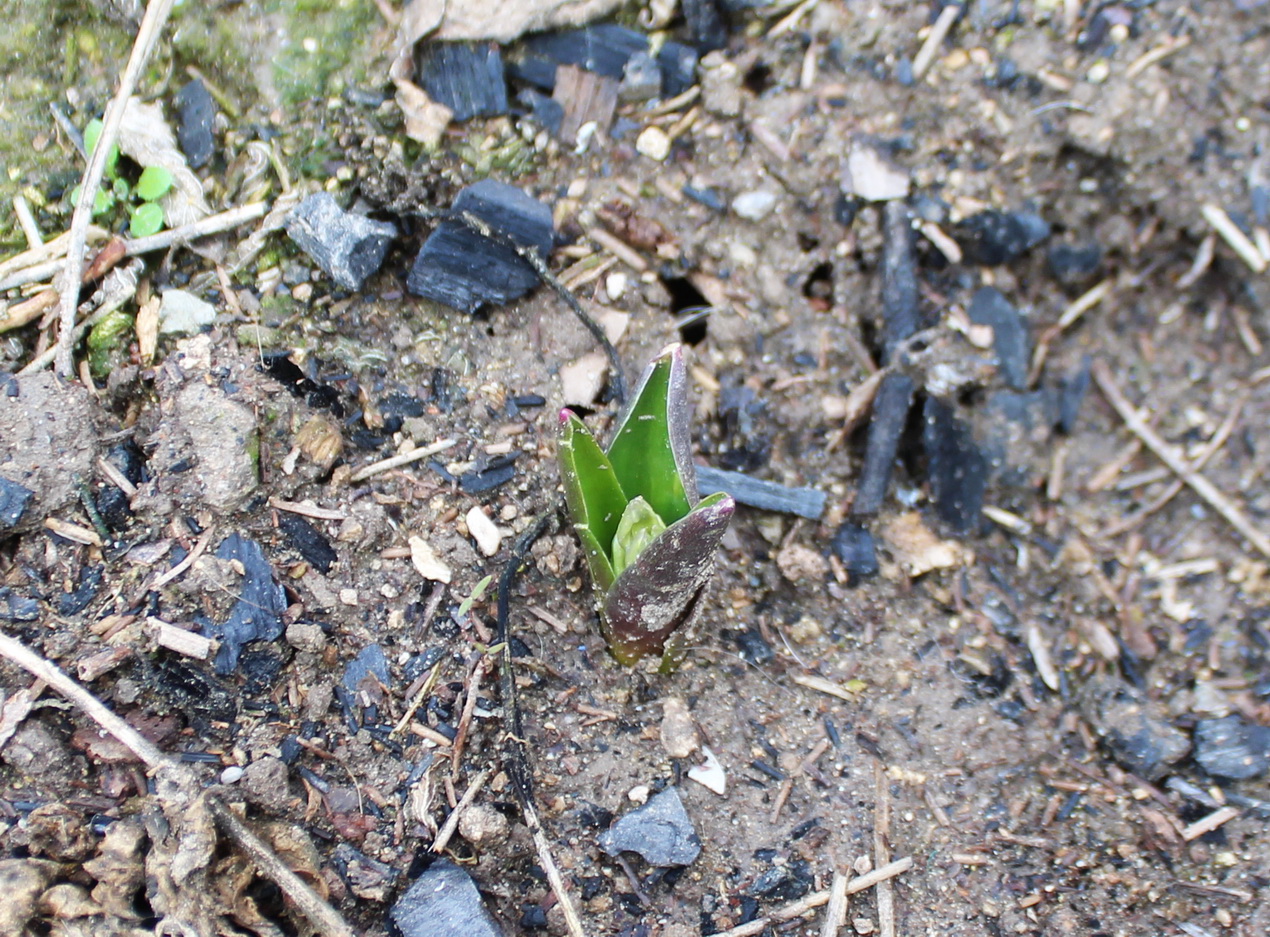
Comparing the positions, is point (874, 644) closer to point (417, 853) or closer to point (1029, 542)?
point (1029, 542)

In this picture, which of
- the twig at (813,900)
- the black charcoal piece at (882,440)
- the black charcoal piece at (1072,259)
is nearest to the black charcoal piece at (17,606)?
the twig at (813,900)

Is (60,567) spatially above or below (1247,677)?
above

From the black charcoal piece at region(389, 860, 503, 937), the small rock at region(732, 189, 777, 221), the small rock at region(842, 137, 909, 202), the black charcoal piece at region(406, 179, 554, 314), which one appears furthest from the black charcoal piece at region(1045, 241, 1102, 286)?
the black charcoal piece at region(389, 860, 503, 937)

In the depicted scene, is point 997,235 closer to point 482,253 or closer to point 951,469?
point 951,469

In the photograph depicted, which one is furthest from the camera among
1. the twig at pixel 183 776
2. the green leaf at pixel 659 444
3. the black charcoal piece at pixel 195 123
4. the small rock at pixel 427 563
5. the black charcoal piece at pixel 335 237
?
the black charcoal piece at pixel 195 123

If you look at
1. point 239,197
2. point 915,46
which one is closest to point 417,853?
point 239,197

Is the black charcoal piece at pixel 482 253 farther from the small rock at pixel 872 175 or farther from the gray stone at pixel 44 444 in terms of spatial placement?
Answer: the small rock at pixel 872 175

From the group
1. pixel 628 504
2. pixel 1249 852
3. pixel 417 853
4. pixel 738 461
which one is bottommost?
pixel 1249 852
